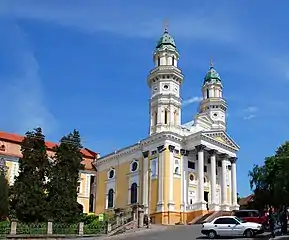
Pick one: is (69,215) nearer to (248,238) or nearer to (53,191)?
(53,191)

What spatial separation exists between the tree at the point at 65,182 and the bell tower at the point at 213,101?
27593 millimetres

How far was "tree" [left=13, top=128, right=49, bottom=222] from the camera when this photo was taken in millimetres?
42125

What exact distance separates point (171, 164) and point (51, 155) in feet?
66.7

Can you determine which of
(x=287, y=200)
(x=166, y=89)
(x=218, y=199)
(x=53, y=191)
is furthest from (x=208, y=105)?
(x=287, y=200)

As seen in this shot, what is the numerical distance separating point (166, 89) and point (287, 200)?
3505 centimetres

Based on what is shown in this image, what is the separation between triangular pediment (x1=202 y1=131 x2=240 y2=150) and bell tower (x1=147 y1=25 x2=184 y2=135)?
14.5 feet

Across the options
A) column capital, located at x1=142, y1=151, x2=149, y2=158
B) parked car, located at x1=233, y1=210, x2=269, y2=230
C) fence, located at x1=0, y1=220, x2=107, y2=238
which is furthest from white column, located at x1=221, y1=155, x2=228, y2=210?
fence, located at x1=0, y1=220, x2=107, y2=238

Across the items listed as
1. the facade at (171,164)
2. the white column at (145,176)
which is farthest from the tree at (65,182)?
the white column at (145,176)

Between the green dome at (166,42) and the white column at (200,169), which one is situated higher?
the green dome at (166,42)

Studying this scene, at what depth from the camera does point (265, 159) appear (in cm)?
4256

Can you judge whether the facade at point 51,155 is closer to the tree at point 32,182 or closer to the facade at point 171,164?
the facade at point 171,164

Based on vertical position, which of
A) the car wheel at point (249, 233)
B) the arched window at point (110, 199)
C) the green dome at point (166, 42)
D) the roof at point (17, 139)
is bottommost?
the car wheel at point (249, 233)

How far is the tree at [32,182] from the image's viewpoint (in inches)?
1658

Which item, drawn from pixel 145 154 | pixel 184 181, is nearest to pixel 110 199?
pixel 145 154
